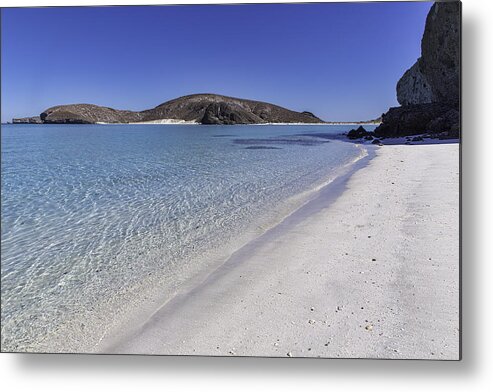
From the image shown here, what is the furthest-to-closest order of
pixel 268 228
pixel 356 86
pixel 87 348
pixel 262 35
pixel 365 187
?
1. pixel 365 187
2. pixel 268 228
3. pixel 356 86
4. pixel 262 35
5. pixel 87 348

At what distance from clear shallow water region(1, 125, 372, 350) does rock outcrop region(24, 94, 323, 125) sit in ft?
0.51

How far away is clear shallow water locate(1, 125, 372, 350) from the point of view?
2.97m

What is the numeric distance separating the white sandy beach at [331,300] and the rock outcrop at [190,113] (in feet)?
4.56

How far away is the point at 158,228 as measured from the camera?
4.39m

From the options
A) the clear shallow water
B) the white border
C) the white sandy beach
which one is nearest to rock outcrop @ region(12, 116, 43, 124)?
the clear shallow water

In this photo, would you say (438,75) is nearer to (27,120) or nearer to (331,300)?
(331,300)

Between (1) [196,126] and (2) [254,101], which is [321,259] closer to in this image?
(2) [254,101]

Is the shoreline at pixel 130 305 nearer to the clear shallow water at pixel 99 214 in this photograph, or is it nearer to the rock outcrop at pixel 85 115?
the clear shallow water at pixel 99 214

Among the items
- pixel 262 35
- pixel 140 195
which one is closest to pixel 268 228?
pixel 262 35

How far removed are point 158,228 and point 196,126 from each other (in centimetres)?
139

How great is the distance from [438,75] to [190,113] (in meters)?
3.70

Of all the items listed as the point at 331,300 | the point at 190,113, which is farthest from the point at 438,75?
the point at 331,300

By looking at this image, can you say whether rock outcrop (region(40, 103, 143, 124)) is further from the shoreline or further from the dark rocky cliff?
the dark rocky cliff

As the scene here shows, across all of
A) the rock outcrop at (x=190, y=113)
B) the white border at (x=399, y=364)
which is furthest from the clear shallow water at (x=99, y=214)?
the white border at (x=399, y=364)
